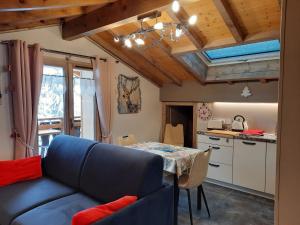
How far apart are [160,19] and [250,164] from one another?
8.45 feet

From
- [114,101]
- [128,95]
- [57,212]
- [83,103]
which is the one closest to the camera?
[57,212]

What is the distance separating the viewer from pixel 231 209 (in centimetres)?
306

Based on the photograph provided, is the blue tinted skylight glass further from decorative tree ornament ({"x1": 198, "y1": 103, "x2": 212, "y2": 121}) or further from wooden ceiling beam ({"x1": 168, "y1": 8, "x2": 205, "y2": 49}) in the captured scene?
decorative tree ornament ({"x1": 198, "y1": 103, "x2": 212, "y2": 121})

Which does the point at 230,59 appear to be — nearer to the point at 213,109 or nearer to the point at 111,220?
the point at 213,109

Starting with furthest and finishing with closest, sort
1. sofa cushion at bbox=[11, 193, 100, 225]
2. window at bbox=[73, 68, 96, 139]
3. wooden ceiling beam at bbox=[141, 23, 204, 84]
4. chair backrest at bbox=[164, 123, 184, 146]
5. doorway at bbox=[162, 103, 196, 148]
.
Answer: doorway at bbox=[162, 103, 196, 148]
chair backrest at bbox=[164, 123, 184, 146]
window at bbox=[73, 68, 96, 139]
wooden ceiling beam at bbox=[141, 23, 204, 84]
sofa cushion at bbox=[11, 193, 100, 225]

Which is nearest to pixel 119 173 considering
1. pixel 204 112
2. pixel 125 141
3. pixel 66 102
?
pixel 125 141

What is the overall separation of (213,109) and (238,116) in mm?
502

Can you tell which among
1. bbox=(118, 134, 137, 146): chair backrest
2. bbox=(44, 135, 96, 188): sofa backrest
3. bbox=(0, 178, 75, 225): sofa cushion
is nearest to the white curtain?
bbox=(118, 134, 137, 146): chair backrest

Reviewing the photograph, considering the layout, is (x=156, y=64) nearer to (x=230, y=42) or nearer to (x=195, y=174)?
(x=230, y=42)

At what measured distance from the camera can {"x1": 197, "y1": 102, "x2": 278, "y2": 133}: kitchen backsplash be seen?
3863mm

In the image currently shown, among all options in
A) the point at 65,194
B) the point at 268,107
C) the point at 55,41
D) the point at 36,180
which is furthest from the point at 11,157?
the point at 268,107

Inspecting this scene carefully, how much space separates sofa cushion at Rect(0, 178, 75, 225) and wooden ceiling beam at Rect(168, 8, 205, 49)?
7.37ft

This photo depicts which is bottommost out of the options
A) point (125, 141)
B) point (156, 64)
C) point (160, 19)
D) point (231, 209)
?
point (231, 209)

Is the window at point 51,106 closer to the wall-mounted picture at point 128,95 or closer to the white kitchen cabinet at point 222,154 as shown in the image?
the wall-mounted picture at point 128,95
